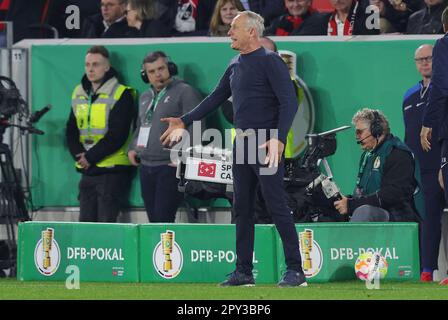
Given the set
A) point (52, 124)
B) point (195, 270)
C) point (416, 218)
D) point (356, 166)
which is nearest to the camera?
point (195, 270)

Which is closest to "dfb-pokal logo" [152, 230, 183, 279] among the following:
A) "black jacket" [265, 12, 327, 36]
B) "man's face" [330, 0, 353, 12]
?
"black jacket" [265, 12, 327, 36]

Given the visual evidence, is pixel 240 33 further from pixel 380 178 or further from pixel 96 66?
pixel 96 66

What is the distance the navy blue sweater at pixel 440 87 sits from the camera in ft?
34.2

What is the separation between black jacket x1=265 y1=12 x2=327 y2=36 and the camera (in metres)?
13.9

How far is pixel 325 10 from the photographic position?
15.3 meters

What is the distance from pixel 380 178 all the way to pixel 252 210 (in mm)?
2359

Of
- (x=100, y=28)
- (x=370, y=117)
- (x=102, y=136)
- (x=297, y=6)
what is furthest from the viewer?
(x=100, y=28)

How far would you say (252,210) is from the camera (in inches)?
399

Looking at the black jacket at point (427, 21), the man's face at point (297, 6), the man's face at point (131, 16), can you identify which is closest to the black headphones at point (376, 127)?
the black jacket at point (427, 21)

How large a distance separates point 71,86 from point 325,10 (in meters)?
3.02

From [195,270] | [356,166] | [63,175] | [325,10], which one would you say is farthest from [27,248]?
[325,10]

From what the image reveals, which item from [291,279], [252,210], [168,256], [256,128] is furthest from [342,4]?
[291,279]

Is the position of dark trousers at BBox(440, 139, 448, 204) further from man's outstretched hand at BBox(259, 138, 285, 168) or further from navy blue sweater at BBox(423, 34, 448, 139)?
man's outstretched hand at BBox(259, 138, 285, 168)

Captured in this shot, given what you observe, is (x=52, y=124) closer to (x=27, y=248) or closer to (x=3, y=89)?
(x=3, y=89)
